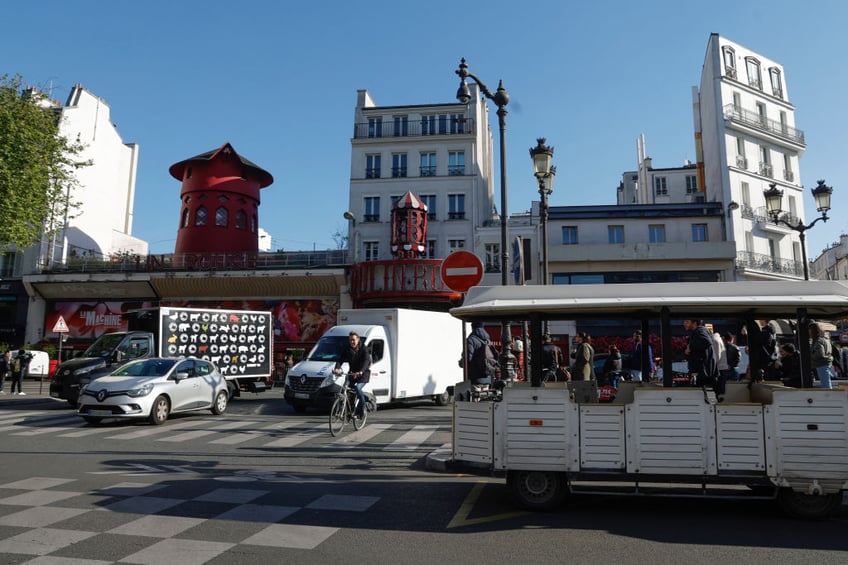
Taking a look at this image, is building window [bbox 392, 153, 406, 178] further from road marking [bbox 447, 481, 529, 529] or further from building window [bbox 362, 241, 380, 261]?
road marking [bbox 447, 481, 529, 529]

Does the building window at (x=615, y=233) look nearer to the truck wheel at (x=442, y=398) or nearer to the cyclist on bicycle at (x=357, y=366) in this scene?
the truck wheel at (x=442, y=398)

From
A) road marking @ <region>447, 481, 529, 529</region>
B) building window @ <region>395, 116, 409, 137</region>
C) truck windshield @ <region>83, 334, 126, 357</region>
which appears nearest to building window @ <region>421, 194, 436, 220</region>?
building window @ <region>395, 116, 409, 137</region>

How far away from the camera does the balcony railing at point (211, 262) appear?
33.2 metres

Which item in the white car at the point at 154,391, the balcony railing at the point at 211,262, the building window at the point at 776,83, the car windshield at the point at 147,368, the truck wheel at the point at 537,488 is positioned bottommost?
the truck wheel at the point at 537,488

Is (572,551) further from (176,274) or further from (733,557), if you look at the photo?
(176,274)

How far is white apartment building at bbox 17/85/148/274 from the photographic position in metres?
36.4

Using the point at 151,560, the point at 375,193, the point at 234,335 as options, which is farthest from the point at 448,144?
the point at 151,560

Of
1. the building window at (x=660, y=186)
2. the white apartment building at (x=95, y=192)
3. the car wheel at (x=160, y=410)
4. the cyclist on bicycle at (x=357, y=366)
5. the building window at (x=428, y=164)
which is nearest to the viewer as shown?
the cyclist on bicycle at (x=357, y=366)

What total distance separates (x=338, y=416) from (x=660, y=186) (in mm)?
41008

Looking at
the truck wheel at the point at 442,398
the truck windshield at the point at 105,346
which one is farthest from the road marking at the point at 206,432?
the truck wheel at the point at 442,398

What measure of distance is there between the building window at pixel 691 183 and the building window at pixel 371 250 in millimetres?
25301

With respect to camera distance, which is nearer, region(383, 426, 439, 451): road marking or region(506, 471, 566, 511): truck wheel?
region(506, 471, 566, 511): truck wheel

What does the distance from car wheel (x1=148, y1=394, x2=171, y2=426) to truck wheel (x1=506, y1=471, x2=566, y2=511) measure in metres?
9.26

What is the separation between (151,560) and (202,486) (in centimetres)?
269
